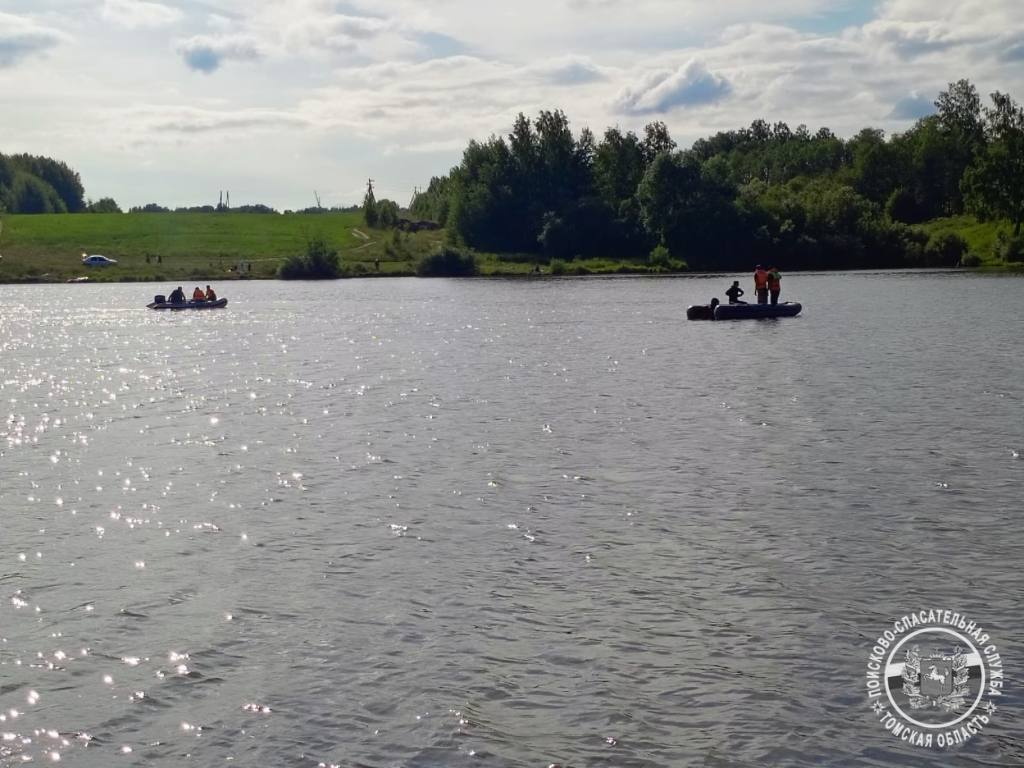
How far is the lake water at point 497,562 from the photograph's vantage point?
1341 cm

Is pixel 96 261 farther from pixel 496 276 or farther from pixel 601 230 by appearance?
pixel 601 230

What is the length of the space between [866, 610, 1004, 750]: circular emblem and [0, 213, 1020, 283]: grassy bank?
121 metres

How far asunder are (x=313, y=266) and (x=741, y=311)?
74772 mm

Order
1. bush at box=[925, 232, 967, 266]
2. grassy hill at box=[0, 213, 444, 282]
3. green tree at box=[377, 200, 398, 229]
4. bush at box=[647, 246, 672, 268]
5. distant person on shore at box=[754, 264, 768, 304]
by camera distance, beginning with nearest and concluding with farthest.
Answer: distant person on shore at box=[754, 264, 768, 304] < bush at box=[925, 232, 967, 266] < grassy hill at box=[0, 213, 444, 282] < bush at box=[647, 246, 672, 268] < green tree at box=[377, 200, 398, 229]

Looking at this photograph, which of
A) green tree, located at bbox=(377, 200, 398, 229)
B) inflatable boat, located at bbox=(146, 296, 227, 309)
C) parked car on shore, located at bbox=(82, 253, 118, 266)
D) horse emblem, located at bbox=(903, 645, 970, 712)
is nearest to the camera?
horse emblem, located at bbox=(903, 645, 970, 712)

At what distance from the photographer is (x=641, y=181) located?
14612 centimetres

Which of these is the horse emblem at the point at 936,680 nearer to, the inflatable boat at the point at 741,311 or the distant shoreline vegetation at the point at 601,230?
the inflatable boat at the point at 741,311

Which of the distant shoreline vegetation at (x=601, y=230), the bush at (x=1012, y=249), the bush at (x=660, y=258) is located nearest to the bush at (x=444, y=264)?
the distant shoreline vegetation at (x=601, y=230)

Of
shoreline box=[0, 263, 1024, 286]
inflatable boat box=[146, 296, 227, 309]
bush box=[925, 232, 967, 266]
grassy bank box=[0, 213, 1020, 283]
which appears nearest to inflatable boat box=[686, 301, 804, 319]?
inflatable boat box=[146, 296, 227, 309]

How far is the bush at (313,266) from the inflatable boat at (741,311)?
240ft

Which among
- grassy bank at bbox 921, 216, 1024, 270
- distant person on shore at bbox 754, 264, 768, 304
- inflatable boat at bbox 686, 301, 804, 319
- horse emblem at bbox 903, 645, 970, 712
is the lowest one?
horse emblem at bbox 903, 645, 970, 712

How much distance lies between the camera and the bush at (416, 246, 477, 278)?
5349 inches

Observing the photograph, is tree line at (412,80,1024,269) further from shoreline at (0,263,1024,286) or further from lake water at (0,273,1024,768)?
lake water at (0,273,1024,768)

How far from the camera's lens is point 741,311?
6831 cm
